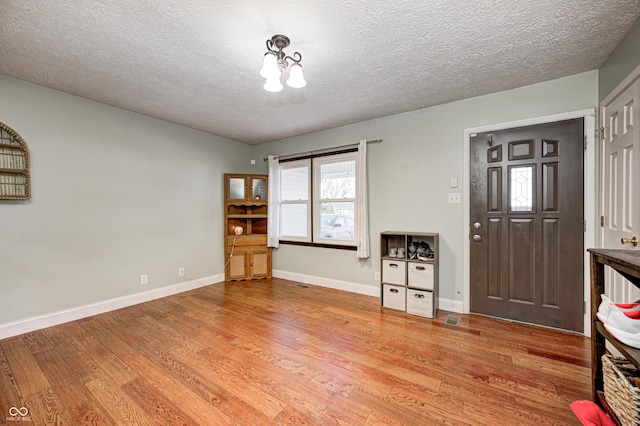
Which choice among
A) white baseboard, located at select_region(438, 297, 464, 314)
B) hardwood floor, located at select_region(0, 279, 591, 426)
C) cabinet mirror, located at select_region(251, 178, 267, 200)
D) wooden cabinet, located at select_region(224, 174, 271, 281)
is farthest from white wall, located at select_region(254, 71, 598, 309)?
cabinet mirror, located at select_region(251, 178, 267, 200)

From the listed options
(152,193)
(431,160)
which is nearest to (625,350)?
(431,160)

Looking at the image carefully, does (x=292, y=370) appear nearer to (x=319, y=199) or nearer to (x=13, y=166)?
(x=319, y=199)

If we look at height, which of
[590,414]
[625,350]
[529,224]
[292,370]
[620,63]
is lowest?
[292,370]

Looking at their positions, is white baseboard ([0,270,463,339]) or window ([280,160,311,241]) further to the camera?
window ([280,160,311,241])

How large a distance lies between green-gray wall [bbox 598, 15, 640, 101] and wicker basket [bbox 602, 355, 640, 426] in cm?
191

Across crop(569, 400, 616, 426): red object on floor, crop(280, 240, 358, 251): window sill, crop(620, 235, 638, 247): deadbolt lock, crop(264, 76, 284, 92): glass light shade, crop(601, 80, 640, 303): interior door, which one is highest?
crop(264, 76, 284, 92): glass light shade

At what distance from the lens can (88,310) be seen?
299 cm

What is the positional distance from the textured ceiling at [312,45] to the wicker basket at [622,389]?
80.6 inches

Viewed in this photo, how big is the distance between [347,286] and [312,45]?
3065 millimetres

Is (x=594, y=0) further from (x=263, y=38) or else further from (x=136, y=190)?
(x=136, y=190)

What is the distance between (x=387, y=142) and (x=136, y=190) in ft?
11.1

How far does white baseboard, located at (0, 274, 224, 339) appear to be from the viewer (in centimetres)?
→ 254

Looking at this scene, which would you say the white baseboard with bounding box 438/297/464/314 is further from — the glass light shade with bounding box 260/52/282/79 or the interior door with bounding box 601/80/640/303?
the glass light shade with bounding box 260/52/282/79

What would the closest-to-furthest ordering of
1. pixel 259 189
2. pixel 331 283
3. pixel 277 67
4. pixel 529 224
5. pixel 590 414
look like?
1. pixel 590 414
2. pixel 277 67
3. pixel 529 224
4. pixel 331 283
5. pixel 259 189
